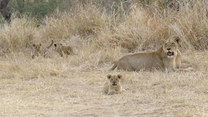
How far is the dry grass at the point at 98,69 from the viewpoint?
19.2 feet

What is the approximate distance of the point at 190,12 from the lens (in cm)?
1040

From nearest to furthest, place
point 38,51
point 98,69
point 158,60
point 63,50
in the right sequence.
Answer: point 158,60, point 98,69, point 63,50, point 38,51

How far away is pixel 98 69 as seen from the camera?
29.8 feet

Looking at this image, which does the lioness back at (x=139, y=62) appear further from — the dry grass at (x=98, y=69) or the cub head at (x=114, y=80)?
the cub head at (x=114, y=80)

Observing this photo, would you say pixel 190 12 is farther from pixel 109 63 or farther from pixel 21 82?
pixel 21 82

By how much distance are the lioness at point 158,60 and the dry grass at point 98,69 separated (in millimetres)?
209

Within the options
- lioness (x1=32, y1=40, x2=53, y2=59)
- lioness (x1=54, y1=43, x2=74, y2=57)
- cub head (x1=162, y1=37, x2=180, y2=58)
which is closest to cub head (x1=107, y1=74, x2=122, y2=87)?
cub head (x1=162, y1=37, x2=180, y2=58)

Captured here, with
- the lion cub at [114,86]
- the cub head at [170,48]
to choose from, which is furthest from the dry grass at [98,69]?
the cub head at [170,48]

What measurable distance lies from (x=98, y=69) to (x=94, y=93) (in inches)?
88.9

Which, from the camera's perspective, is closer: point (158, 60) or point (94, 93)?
point (94, 93)

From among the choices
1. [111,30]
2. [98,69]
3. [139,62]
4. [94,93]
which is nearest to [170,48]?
[139,62]

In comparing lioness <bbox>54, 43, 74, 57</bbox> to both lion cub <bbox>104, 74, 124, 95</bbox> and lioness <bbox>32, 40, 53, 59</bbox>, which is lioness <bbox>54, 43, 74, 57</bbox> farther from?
lion cub <bbox>104, 74, 124, 95</bbox>

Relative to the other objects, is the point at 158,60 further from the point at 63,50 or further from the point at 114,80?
the point at 63,50

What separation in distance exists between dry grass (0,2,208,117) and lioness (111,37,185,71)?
0.21 meters
